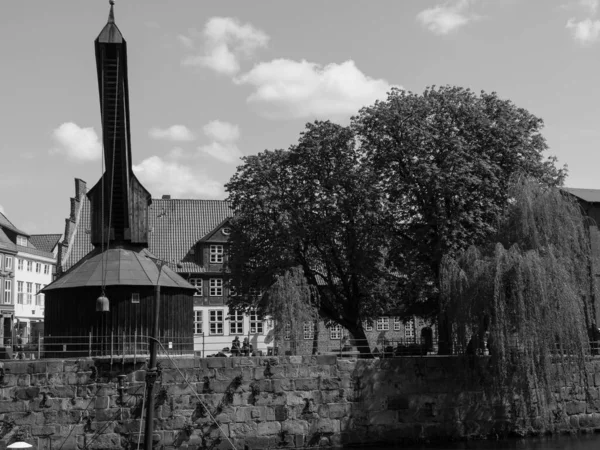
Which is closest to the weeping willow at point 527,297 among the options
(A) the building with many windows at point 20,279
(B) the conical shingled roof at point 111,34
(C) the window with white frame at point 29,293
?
(B) the conical shingled roof at point 111,34

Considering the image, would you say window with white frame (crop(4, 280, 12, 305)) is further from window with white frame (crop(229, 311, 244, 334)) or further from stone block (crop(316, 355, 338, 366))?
stone block (crop(316, 355, 338, 366))

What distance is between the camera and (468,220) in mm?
32156

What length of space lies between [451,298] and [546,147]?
11971mm

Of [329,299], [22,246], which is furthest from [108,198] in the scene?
[22,246]

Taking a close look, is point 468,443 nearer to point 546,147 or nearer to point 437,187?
point 437,187

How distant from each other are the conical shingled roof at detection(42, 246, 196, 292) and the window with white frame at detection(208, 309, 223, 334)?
67.7 feet

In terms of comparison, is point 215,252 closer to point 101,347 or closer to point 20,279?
point 20,279

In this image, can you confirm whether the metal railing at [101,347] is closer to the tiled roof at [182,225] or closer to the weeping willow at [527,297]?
the weeping willow at [527,297]

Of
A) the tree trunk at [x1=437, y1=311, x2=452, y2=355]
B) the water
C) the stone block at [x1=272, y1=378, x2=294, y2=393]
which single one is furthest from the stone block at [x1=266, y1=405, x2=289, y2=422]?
the tree trunk at [x1=437, y1=311, x2=452, y2=355]

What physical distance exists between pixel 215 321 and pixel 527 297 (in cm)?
3200

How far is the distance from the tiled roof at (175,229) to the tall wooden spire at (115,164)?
19398 mm

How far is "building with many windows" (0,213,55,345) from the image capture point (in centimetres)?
5775

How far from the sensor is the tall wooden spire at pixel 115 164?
30.6 meters

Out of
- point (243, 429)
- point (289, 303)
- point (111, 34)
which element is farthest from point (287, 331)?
point (111, 34)
